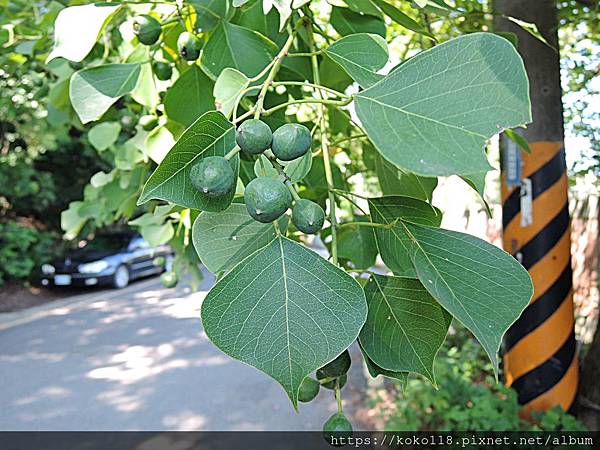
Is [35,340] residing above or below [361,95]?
below

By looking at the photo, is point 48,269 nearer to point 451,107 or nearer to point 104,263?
point 104,263

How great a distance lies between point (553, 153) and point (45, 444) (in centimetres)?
350

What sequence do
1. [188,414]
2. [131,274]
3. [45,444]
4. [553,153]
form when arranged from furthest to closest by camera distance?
1. [131,274]
2. [188,414]
3. [45,444]
4. [553,153]

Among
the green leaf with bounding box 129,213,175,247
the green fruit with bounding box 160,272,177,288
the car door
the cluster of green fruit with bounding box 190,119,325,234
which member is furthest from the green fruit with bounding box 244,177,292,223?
the car door

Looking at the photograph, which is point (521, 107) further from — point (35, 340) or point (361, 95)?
point (35, 340)

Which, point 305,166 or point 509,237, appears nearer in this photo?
point 305,166

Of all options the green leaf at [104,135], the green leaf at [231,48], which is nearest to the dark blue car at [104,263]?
the green leaf at [104,135]

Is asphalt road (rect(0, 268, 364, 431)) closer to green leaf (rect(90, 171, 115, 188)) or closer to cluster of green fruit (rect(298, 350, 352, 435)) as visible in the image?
green leaf (rect(90, 171, 115, 188))

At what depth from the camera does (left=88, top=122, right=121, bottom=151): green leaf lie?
1.51 m

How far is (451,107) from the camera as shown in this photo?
1.65ft

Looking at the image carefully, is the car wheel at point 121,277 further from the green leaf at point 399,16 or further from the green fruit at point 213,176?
the green fruit at point 213,176

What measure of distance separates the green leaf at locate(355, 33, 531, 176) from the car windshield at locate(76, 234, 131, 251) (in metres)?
10.1

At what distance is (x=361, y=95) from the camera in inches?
21.5

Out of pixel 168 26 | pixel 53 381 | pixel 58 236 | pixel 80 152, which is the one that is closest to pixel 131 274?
pixel 58 236
